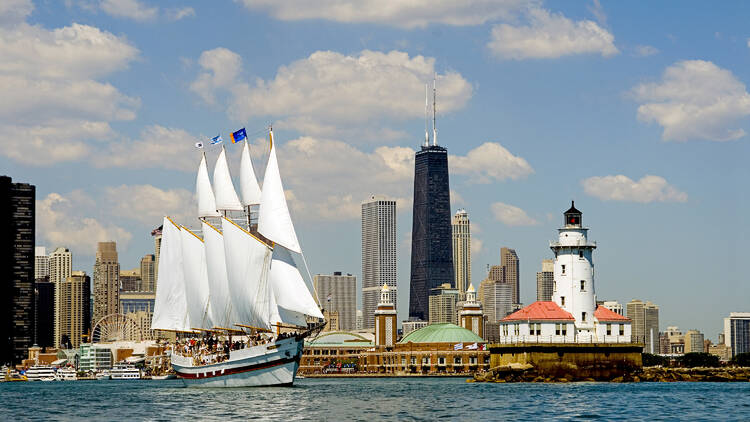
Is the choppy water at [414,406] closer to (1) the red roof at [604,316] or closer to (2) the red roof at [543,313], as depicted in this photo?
(2) the red roof at [543,313]

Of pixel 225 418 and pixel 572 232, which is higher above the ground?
pixel 572 232

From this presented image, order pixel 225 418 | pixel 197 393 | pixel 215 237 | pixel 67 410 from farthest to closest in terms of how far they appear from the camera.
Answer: pixel 215 237
pixel 197 393
pixel 67 410
pixel 225 418

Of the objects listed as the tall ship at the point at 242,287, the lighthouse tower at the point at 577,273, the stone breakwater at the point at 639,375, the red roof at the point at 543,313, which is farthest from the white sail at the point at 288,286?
the lighthouse tower at the point at 577,273

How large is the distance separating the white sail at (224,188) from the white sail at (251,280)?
6019mm

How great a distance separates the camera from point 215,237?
117500 mm

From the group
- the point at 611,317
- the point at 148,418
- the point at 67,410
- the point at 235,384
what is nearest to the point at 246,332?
the point at 235,384

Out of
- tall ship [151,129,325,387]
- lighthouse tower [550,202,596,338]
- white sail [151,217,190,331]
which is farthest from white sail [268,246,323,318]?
lighthouse tower [550,202,596,338]

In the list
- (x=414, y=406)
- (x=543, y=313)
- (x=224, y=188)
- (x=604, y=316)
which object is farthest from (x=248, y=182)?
(x=604, y=316)

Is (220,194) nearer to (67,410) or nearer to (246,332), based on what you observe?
(246,332)

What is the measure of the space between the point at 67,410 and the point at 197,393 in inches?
717

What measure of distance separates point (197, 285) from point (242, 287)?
419 inches

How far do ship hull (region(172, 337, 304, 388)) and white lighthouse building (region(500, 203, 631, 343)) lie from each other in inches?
1454

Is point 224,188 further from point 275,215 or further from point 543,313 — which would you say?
point 543,313

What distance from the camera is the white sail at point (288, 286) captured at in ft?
362
